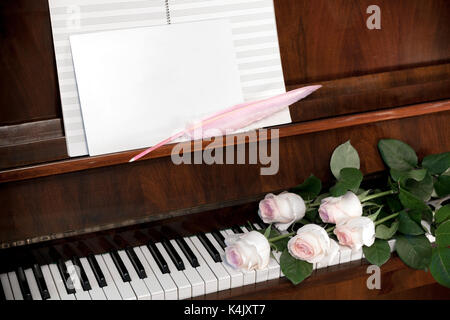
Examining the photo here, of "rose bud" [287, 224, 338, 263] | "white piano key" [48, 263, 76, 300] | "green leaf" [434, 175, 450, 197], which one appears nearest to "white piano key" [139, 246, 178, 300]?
"white piano key" [48, 263, 76, 300]

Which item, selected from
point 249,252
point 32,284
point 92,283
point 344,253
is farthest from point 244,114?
point 32,284

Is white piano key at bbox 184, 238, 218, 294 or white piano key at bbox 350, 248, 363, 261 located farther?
white piano key at bbox 350, 248, 363, 261

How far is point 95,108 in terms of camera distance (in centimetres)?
147

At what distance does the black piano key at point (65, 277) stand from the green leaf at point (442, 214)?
0.98 metres

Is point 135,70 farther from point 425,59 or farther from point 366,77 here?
point 425,59

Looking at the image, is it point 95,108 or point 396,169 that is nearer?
point 95,108

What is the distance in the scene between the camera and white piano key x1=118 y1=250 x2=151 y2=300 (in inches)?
56.6

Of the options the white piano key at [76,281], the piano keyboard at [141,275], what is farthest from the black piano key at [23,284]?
the white piano key at [76,281]

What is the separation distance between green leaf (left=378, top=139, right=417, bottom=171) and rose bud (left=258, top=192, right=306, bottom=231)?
33 cm

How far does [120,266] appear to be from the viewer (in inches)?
60.3

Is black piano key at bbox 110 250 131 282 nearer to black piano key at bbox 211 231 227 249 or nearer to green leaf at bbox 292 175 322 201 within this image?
black piano key at bbox 211 231 227 249

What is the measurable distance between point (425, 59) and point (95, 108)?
1.05 meters

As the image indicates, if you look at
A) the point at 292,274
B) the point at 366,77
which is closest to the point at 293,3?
the point at 366,77

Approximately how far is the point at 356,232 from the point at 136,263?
1.90 feet
